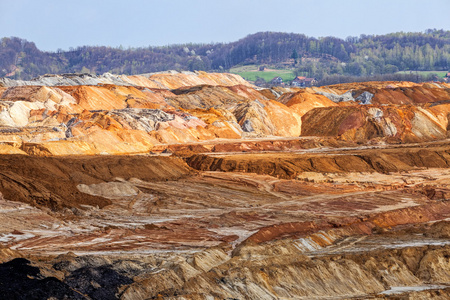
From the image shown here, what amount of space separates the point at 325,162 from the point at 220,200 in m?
14.6

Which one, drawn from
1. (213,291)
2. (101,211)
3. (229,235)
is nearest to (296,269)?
(213,291)

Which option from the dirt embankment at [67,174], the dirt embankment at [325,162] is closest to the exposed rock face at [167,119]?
the dirt embankment at [67,174]

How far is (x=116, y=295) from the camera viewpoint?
1969 centimetres

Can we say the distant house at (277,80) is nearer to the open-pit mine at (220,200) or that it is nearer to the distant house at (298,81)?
the distant house at (298,81)

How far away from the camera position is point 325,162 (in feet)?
172

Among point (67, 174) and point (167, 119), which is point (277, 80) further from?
point (67, 174)

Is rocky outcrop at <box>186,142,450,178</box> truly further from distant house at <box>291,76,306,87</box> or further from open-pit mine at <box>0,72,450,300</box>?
distant house at <box>291,76,306,87</box>

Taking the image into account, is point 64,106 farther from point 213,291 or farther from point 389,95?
point 213,291

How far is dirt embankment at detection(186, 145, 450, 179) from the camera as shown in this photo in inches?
1999

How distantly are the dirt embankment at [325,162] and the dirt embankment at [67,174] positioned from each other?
283cm

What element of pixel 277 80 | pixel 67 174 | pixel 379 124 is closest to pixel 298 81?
pixel 277 80

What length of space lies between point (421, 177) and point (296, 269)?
30.3m

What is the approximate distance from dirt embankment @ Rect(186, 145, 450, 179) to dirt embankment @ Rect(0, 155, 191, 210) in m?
2.83

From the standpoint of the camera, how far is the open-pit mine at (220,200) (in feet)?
72.6
